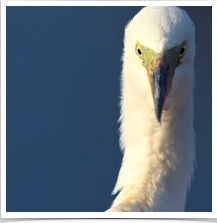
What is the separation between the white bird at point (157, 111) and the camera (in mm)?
813

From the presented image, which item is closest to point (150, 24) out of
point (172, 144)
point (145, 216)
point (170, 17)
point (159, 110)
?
point (170, 17)

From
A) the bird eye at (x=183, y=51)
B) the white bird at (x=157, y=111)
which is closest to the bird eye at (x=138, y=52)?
the white bird at (x=157, y=111)

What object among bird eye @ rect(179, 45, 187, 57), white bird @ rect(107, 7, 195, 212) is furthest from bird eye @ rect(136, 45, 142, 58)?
bird eye @ rect(179, 45, 187, 57)

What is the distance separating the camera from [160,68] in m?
0.81

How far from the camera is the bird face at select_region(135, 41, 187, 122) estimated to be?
30.7 inches

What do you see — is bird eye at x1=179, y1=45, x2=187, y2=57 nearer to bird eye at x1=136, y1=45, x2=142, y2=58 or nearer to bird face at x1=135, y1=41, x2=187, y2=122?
bird face at x1=135, y1=41, x2=187, y2=122

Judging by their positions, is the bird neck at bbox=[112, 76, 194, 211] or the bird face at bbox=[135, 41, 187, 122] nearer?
the bird face at bbox=[135, 41, 187, 122]

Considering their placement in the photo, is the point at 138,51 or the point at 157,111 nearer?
the point at 157,111

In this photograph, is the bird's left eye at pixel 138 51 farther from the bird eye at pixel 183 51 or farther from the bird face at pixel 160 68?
the bird eye at pixel 183 51

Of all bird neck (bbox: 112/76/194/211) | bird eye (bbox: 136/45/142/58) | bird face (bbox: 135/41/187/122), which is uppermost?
bird eye (bbox: 136/45/142/58)

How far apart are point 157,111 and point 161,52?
156mm

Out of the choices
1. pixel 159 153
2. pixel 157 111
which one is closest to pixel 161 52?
pixel 157 111

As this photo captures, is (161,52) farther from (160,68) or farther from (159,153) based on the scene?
(159,153)

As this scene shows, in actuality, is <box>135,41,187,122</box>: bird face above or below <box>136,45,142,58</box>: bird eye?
below
